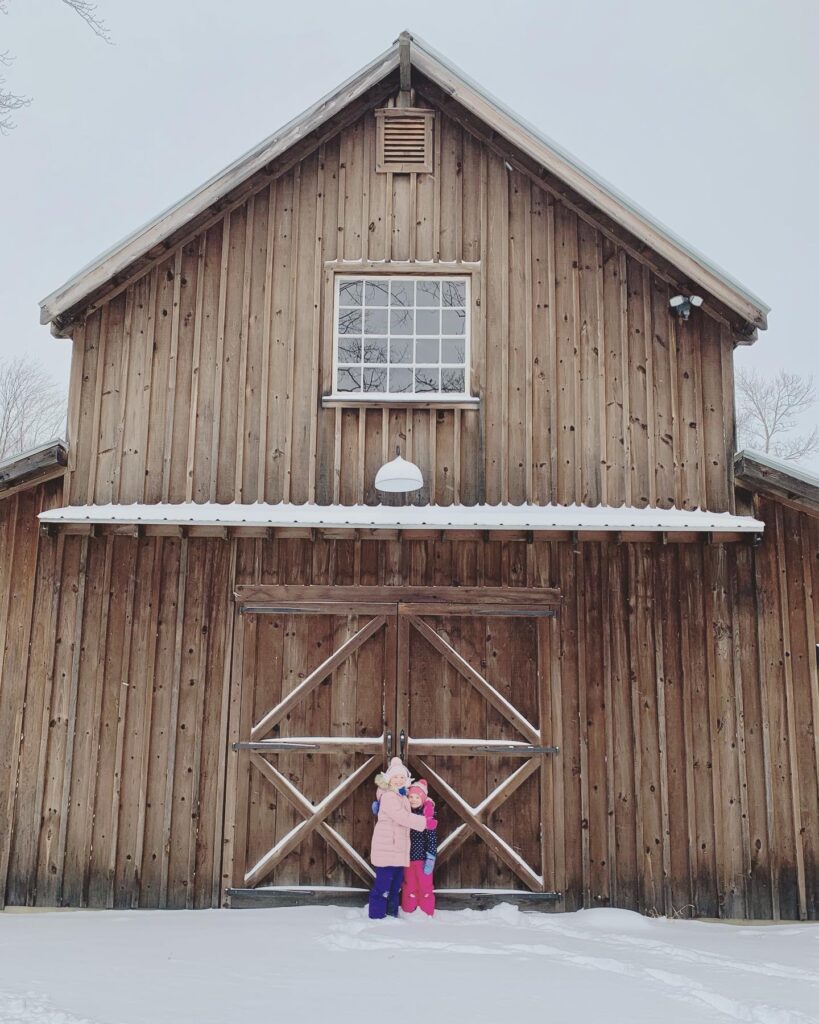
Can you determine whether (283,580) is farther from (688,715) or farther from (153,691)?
(688,715)

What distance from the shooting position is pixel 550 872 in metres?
7.88

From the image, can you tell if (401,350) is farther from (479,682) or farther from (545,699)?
(545,699)

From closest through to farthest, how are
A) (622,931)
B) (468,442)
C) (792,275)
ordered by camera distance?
(622,931)
(468,442)
(792,275)

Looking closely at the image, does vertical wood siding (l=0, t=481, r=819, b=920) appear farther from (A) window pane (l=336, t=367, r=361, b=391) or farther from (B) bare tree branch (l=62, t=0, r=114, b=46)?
(B) bare tree branch (l=62, t=0, r=114, b=46)

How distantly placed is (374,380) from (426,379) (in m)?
0.47

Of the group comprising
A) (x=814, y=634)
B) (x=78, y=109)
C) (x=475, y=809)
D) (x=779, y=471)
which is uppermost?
(x=78, y=109)

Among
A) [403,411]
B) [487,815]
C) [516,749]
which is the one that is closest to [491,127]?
[403,411]

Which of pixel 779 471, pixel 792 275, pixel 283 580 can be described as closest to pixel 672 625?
pixel 779 471

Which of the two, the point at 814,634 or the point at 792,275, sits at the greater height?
the point at 792,275

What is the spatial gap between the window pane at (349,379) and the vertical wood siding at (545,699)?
1425 mm

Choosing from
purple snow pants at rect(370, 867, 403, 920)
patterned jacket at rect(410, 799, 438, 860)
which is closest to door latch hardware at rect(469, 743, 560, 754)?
patterned jacket at rect(410, 799, 438, 860)

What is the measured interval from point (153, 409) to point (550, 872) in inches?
205

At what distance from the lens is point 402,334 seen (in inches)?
345

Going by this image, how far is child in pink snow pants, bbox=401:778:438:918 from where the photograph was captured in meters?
7.55
